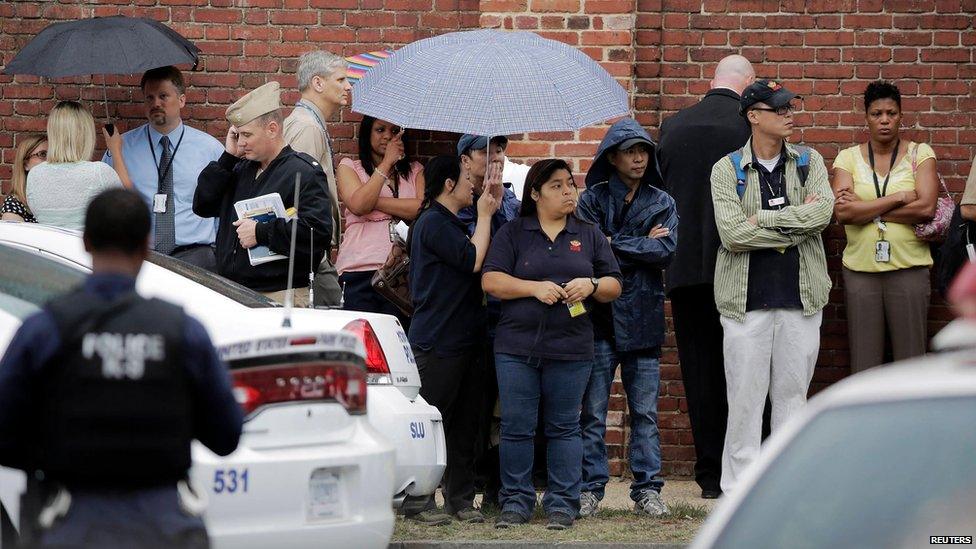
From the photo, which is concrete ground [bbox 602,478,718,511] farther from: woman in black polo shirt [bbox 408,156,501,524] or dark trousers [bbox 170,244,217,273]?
dark trousers [bbox 170,244,217,273]

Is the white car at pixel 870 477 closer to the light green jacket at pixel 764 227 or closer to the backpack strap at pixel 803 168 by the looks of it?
the light green jacket at pixel 764 227

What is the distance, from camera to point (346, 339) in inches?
194

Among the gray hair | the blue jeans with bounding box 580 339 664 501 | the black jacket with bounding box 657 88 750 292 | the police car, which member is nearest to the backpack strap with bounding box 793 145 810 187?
the black jacket with bounding box 657 88 750 292

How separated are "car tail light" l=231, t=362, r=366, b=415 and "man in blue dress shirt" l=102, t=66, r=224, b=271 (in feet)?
15.4

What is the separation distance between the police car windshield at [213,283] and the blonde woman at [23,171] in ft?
10.7

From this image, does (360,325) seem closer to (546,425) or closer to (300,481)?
(300,481)

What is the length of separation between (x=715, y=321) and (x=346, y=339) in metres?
5.18

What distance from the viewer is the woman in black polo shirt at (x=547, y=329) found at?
26.5ft

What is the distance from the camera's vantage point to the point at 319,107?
32.6ft

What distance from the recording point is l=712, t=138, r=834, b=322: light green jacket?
8.84m

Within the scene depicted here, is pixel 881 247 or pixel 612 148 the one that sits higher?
pixel 612 148

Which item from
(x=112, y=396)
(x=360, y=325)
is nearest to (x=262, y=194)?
(x=360, y=325)

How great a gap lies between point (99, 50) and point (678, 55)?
12.5 ft

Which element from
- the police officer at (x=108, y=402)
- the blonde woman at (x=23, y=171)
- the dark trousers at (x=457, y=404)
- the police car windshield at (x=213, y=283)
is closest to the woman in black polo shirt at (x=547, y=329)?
the dark trousers at (x=457, y=404)
